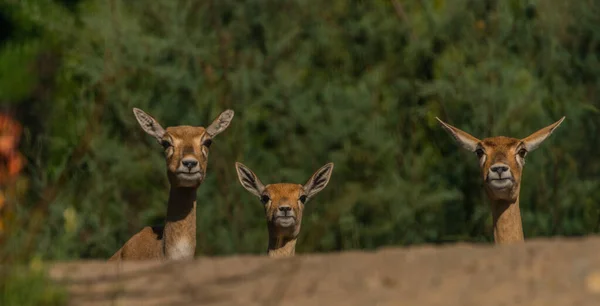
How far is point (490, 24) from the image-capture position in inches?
652

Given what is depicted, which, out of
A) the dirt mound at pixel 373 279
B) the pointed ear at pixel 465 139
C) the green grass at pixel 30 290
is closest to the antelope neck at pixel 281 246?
the pointed ear at pixel 465 139

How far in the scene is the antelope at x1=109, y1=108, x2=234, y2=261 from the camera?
11203mm

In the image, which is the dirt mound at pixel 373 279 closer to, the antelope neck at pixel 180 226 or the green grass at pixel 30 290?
the green grass at pixel 30 290

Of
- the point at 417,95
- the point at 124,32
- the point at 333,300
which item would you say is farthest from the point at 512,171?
the point at 124,32

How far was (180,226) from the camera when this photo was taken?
11.4m

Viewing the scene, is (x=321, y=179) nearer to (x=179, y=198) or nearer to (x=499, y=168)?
(x=179, y=198)

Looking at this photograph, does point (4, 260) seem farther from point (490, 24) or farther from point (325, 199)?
point (490, 24)

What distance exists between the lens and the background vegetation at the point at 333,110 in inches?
617

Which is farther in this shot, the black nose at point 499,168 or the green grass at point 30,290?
the black nose at point 499,168

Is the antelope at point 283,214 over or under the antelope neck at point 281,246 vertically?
over

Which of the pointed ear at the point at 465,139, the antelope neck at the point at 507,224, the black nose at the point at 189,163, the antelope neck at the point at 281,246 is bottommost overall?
the antelope neck at the point at 281,246

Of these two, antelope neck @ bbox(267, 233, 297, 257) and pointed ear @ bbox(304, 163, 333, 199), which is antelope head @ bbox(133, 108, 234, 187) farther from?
pointed ear @ bbox(304, 163, 333, 199)

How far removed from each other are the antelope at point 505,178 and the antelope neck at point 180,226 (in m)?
2.29

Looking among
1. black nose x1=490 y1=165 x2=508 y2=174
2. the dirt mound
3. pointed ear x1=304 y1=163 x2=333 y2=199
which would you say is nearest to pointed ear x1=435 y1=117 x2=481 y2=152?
black nose x1=490 y1=165 x2=508 y2=174
